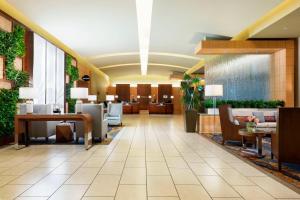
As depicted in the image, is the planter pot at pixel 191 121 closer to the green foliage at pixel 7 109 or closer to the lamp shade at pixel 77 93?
the lamp shade at pixel 77 93

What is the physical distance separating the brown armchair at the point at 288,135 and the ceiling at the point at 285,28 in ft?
10.8

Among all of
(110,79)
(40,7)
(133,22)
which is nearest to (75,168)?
(40,7)

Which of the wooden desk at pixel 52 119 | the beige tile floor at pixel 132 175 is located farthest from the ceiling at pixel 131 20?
the beige tile floor at pixel 132 175

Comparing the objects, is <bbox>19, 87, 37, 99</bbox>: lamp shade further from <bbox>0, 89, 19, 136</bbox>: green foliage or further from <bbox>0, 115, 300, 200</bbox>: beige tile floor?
<bbox>0, 115, 300, 200</bbox>: beige tile floor

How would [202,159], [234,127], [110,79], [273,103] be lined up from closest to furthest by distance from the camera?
[202,159] < [234,127] < [273,103] < [110,79]

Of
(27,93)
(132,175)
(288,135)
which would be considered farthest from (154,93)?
(132,175)

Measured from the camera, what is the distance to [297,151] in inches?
165

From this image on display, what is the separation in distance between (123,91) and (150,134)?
53.1 ft

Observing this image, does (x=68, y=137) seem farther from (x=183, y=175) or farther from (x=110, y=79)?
(x=110, y=79)

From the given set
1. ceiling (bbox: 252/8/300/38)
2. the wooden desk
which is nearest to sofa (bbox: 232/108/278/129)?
ceiling (bbox: 252/8/300/38)

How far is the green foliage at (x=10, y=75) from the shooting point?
21.0ft

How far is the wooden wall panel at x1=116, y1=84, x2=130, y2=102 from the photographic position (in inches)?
966

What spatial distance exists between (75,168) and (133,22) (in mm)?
5766

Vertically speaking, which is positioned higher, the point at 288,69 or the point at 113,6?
the point at 113,6
